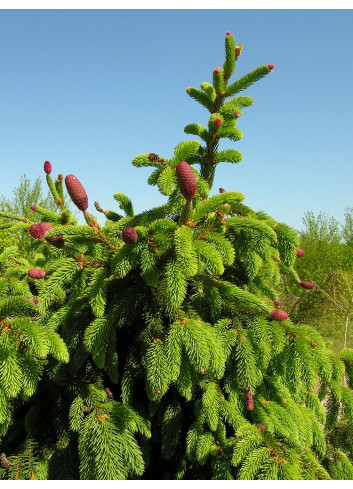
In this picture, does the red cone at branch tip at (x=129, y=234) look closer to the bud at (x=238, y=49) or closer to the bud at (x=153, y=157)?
the bud at (x=153, y=157)

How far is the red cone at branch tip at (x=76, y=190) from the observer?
4.17 feet

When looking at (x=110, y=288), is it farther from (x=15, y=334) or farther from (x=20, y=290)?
(x=20, y=290)

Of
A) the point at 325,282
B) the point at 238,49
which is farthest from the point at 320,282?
the point at 238,49

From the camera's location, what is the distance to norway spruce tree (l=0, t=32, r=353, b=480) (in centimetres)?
127

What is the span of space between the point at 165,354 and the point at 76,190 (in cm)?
69

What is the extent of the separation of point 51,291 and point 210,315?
0.73m

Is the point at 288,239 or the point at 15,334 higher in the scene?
the point at 288,239

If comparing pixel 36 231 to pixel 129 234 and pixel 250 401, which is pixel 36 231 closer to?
pixel 129 234

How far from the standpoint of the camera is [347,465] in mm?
1999

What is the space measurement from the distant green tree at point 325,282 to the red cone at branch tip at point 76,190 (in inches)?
279

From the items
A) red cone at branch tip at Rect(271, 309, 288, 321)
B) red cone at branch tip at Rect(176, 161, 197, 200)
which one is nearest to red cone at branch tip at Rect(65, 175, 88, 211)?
red cone at branch tip at Rect(176, 161, 197, 200)

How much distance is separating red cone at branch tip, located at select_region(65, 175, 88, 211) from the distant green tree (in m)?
7.10

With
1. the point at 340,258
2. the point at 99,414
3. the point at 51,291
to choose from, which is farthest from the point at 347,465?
the point at 340,258

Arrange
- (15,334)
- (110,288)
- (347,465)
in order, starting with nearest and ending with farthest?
(15,334) → (110,288) → (347,465)
